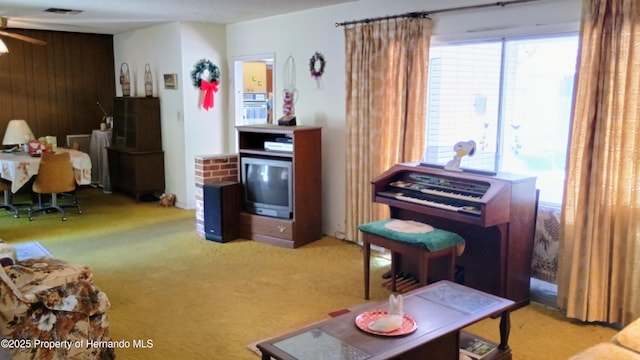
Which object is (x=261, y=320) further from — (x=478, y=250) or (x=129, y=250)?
(x=129, y=250)

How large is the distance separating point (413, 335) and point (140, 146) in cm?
548

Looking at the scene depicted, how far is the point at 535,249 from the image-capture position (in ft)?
12.9

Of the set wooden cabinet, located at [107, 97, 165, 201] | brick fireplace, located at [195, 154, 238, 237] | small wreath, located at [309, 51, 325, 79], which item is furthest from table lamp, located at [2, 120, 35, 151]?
small wreath, located at [309, 51, 325, 79]

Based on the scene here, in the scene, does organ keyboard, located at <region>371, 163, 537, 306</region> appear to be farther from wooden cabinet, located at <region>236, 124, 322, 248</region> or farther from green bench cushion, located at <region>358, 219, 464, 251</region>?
wooden cabinet, located at <region>236, 124, 322, 248</region>

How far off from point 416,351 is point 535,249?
1.90m

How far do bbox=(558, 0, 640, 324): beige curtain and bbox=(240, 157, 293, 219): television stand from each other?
251cm

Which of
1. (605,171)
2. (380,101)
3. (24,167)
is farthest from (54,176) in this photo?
(605,171)

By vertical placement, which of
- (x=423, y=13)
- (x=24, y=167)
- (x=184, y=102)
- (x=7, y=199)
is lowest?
(x=7, y=199)

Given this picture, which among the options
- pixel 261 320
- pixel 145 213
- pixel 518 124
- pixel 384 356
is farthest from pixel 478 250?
pixel 145 213

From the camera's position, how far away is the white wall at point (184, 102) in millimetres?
6547

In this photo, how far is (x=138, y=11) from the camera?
5.72 m

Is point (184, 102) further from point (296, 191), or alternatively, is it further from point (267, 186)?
point (296, 191)

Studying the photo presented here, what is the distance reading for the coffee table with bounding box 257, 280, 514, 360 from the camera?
2195 mm

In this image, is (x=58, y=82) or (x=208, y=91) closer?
(x=208, y=91)
